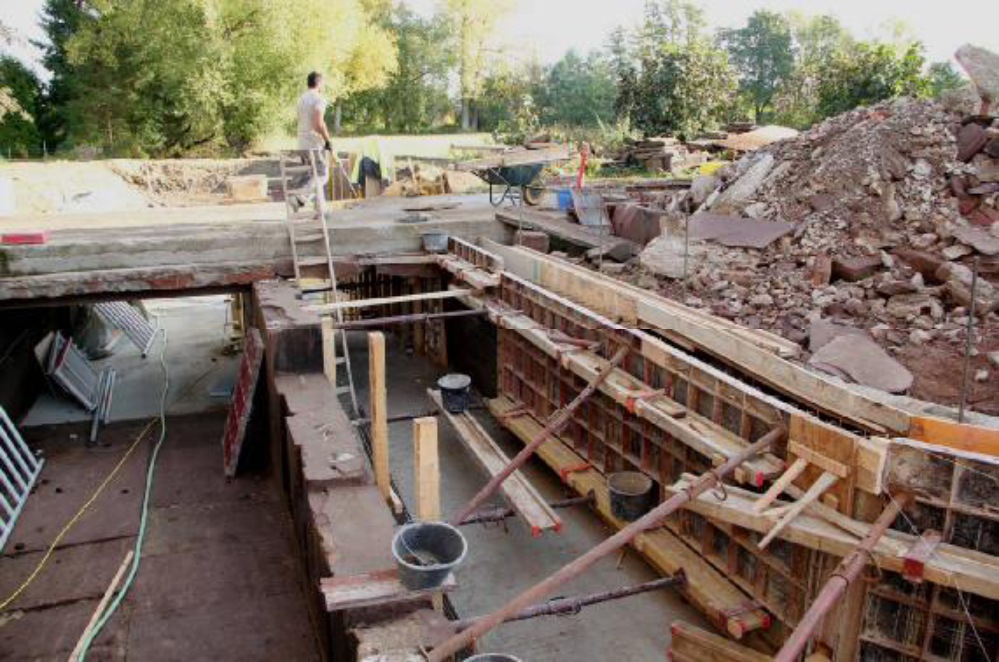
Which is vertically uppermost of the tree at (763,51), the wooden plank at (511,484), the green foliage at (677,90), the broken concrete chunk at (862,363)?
the tree at (763,51)

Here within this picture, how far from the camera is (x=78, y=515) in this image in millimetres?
9492

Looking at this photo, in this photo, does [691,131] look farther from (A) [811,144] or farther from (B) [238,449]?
(B) [238,449]

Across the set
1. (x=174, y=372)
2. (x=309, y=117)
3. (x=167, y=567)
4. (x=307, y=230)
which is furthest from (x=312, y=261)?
(x=167, y=567)

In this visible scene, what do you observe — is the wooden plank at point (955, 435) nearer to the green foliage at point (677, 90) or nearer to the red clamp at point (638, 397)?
the red clamp at point (638, 397)

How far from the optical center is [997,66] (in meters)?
9.84

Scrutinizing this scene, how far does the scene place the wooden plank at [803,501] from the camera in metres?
5.80

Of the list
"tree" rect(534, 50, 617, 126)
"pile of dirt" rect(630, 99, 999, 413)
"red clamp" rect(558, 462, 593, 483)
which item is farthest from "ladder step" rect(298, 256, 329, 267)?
"tree" rect(534, 50, 617, 126)

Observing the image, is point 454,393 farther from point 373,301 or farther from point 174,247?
point 174,247

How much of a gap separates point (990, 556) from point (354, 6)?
112ft

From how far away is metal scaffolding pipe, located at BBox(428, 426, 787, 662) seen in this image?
435cm

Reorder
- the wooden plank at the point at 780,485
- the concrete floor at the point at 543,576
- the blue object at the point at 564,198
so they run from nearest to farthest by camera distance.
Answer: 1. the wooden plank at the point at 780,485
2. the concrete floor at the point at 543,576
3. the blue object at the point at 564,198

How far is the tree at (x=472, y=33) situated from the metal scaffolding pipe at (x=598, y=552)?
47562mm

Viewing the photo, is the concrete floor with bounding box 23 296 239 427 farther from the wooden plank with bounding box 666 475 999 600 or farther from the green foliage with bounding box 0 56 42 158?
the green foliage with bounding box 0 56 42 158

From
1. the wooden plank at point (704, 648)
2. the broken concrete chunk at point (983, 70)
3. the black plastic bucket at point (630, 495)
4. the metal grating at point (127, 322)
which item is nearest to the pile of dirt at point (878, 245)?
the broken concrete chunk at point (983, 70)
